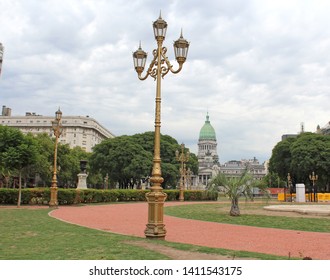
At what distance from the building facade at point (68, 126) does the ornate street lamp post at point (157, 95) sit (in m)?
96.2

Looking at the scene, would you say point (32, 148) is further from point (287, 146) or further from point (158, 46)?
point (287, 146)

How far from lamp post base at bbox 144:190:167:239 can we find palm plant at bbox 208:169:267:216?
36.3 feet

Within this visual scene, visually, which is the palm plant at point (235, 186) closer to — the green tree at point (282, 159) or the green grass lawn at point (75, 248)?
the green grass lawn at point (75, 248)

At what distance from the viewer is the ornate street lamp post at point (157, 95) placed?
36.9ft

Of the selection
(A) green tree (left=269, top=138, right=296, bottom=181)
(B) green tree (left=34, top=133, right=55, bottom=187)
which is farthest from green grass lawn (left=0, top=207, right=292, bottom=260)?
(A) green tree (left=269, top=138, right=296, bottom=181)

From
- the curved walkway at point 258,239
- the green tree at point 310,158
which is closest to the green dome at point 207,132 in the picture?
the green tree at point 310,158

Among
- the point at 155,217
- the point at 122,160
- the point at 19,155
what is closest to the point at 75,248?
the point at 155,217

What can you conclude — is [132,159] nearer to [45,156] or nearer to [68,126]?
[45,156]

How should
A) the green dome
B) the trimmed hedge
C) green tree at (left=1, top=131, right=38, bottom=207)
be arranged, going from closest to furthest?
green tree at (left=1, top=131, right=38, bottom=207)
the trimmed hedge
the green dome

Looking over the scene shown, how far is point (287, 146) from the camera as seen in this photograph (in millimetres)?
67125

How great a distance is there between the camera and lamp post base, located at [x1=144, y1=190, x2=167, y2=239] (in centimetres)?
1111

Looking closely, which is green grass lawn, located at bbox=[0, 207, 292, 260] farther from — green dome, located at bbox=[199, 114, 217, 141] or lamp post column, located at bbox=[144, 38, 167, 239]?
green dome, located at bbox=[199, 114, 217, 141]

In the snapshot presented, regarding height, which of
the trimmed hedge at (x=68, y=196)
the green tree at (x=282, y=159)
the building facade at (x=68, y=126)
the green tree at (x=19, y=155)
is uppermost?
the building facade at (x=68, y=126)

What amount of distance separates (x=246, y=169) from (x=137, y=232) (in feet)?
35.7
